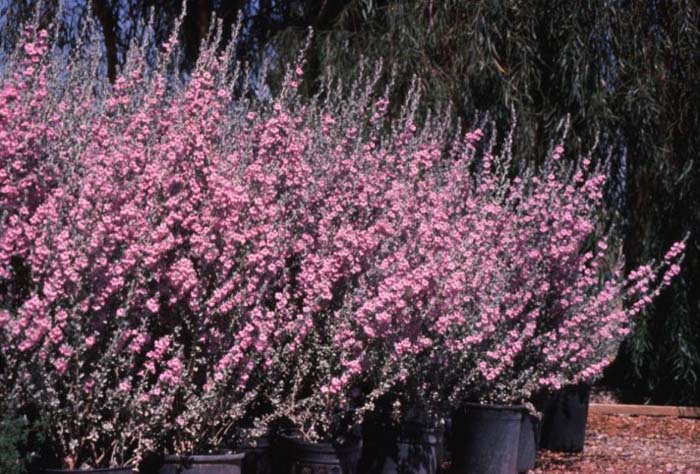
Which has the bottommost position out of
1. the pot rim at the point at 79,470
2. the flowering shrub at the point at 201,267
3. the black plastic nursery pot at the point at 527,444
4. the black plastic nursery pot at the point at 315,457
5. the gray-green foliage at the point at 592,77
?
the pot rim at the point at 79,470

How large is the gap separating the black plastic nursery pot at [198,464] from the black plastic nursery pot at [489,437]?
2151 millimetres

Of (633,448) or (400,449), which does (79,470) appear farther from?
(633,448)

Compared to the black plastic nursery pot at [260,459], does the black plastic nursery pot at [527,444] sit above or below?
above

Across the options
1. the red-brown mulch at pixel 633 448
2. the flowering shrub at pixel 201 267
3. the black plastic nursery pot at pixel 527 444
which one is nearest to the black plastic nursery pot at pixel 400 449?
the flowering shrub at pixel 201 267

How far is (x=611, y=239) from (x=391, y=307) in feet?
17.1

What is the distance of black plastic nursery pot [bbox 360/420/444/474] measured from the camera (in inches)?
212

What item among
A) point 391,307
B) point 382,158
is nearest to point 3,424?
point 391,307

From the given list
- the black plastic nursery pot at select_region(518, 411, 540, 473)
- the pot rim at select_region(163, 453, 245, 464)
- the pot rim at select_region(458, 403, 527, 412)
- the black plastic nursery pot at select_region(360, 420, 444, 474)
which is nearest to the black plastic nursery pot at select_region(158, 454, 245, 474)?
the pot rim at select_region(163, 453, 245, 464)

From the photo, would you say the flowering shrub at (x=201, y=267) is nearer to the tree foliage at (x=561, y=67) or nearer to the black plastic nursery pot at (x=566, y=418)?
the black plastic nursery pot at (x=566, y=418)

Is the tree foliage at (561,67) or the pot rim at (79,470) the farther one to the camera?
the tree foliage at (561,67)

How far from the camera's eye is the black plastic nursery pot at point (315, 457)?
4.78m

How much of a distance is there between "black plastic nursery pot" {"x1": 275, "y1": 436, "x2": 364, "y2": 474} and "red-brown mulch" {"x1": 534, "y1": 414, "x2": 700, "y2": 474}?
8.29 feet

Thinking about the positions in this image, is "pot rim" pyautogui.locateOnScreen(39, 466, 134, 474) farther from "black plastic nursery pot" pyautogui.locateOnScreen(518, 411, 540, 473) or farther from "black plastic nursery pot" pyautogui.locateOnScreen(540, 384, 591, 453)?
"black plastic nursery pot" pyautogui.locateOnScreen(540, 384, 591, 453)

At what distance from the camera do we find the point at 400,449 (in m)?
5.41
